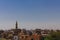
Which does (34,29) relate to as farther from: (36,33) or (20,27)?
(20,27)

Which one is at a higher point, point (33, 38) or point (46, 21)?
point (46, 21)

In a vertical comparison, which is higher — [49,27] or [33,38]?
[49,27]

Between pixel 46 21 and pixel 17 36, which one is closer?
pixel 46 21

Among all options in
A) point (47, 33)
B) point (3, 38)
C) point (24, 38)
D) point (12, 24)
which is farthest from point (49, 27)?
point (3, 38)

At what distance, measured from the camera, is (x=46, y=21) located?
3.26 meters

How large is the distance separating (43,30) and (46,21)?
0.86 ft

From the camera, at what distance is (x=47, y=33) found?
3.34 meters

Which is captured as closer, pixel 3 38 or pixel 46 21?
pixel 46 21

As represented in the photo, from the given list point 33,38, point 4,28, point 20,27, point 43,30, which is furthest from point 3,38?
point 43,30

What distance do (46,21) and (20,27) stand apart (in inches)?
24.5

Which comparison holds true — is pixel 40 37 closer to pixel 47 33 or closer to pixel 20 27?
pixel 47 33

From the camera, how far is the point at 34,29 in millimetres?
3430

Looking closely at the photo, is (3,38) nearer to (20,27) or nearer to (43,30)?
(20,27)

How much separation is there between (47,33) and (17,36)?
0.72 m
